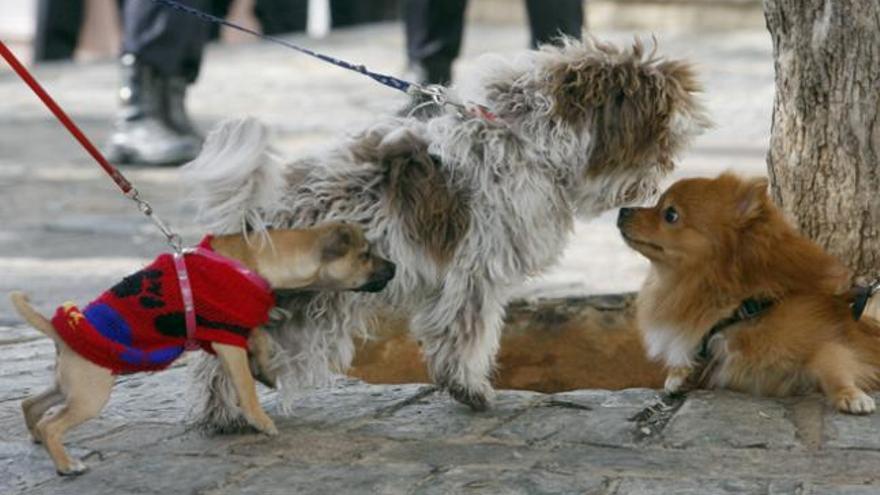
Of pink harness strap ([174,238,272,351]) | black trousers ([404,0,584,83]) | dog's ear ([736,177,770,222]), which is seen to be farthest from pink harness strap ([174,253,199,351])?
black trousers ([404,0,584,83])

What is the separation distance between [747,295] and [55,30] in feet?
38.9

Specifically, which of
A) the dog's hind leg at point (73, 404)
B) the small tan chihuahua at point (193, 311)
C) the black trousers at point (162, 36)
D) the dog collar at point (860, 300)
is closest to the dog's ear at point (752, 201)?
the dog collar at point (860, 300)

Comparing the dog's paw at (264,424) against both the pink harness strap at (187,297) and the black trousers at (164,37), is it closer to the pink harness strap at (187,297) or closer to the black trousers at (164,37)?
the pink harness strap at (187,297)

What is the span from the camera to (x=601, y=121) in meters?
4.79

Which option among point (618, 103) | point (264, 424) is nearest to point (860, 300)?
point (618, 103)

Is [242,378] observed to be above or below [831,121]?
below

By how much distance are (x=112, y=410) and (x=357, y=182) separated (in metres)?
1.02

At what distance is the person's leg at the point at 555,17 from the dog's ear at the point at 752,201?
3915mm

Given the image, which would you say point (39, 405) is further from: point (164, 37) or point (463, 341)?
point (164, 37)

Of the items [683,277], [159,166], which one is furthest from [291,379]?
[159,166]

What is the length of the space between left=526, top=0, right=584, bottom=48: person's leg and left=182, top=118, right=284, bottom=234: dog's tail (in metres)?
4.51

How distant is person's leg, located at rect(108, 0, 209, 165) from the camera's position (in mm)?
8992

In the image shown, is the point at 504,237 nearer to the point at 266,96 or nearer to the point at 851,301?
the point at 851,301

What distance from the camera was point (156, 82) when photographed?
30.2ft
